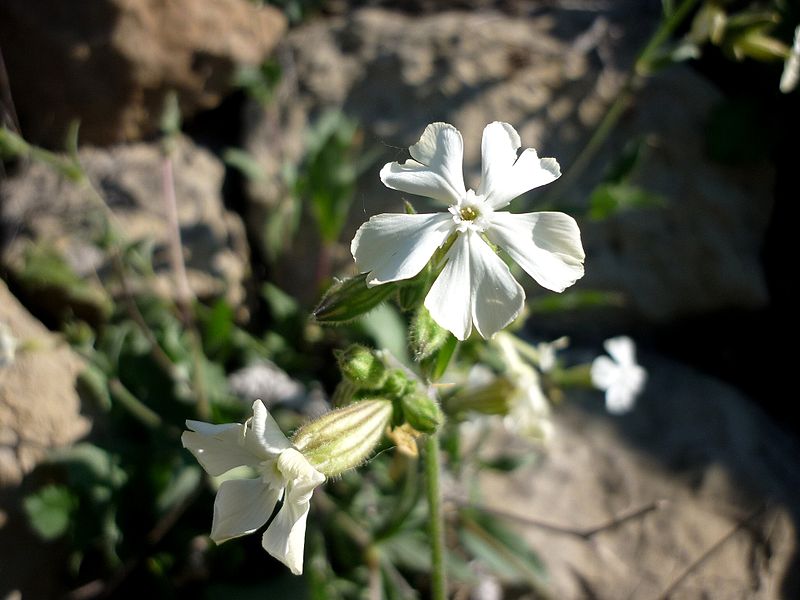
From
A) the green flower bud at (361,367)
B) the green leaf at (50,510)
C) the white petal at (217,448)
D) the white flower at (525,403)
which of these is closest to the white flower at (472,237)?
the green flower bud at (361,367)

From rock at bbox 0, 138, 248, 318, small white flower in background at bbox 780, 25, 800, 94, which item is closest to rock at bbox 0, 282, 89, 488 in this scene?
rock at bbox 0, 138, 248, 318

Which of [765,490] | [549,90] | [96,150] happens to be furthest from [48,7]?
[765,490]

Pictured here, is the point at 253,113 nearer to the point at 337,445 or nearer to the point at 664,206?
the point at 664,206

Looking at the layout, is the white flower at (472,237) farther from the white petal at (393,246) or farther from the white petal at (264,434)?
the white petal at (264,434)

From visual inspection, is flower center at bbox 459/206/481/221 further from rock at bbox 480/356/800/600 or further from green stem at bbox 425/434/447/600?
rock at bbox 480/356/800/600

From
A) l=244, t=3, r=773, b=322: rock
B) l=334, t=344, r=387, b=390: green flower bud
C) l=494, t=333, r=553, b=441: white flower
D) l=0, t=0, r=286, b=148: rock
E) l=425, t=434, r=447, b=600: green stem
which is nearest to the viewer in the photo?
l=334, t=344, r=387, b=390: green flower bud

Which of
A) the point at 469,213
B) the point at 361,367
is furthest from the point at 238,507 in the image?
the point at 469,213
